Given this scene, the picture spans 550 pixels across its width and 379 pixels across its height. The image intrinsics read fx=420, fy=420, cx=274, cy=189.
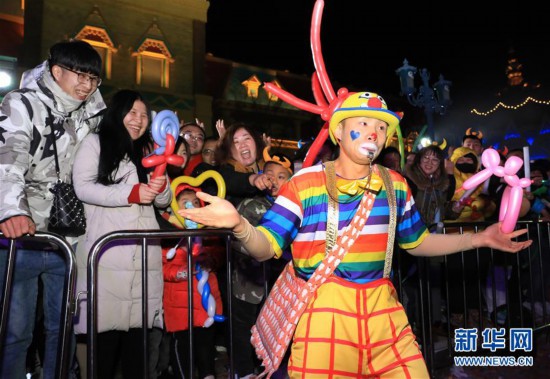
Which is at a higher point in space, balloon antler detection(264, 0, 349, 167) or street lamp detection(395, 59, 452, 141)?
street lamp detection(395, 59, 452, 141)

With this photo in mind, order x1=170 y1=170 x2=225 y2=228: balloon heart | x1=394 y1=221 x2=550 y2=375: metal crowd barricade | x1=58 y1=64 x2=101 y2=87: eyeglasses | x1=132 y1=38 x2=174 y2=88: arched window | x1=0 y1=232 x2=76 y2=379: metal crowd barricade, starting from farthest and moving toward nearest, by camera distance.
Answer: x1=132 y1=38 x2=174 y2=88: arched window < x1=394 y1=221 x2=550 y2=375: metal crowd barricade < x1=170 y1=170 x2=225 y2=228: balloon heart < x1=58 y1=64 x2=101 y2=87: eyeglasses < x1=0 y1=232 x2=76 y2=379: metal crowd barricade

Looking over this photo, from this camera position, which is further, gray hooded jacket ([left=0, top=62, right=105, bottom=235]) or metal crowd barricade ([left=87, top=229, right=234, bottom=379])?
metal crowd barricade ([left=87, top=229, right=234, bottom=379])

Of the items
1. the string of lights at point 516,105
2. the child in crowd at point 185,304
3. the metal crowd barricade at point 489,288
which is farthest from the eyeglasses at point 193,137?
the string of lights at point 516,105

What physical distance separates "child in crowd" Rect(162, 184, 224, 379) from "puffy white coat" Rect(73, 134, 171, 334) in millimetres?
568

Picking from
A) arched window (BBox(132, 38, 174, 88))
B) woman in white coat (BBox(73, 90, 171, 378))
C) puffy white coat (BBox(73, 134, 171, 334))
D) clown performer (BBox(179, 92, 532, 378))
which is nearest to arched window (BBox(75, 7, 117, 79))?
arched window (BBox(132, 38, 174, 88))

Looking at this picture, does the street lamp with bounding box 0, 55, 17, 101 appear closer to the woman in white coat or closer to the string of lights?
the woman in white coat

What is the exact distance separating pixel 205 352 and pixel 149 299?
0.97 meters

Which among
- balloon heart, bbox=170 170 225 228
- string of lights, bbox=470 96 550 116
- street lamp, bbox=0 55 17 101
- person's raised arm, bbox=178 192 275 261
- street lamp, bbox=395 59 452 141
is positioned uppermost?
string of lights, bbox=470 96 550 116

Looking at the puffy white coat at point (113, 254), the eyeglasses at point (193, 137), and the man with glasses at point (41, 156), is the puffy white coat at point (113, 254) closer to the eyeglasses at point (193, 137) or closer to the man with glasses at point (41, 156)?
the man with glasses at point (41, 156)

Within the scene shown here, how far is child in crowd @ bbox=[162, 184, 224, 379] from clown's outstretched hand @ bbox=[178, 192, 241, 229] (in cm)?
174

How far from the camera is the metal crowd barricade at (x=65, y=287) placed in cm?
236

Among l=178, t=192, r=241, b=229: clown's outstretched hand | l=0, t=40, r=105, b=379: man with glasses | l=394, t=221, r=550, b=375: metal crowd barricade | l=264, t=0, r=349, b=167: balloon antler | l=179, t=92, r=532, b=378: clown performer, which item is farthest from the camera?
l=394, t=221, r=550, b=375: metal crowd barricade

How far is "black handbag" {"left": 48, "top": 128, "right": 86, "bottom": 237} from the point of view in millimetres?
2555

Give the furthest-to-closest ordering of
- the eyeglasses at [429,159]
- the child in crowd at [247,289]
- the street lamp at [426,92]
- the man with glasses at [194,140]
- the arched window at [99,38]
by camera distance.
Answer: the arched window at [99,38]
the street lamp at [426,92]
the eyeglasses at [429,159]
the man with glasses at [194,140]
the child in crowd at [247,289]
